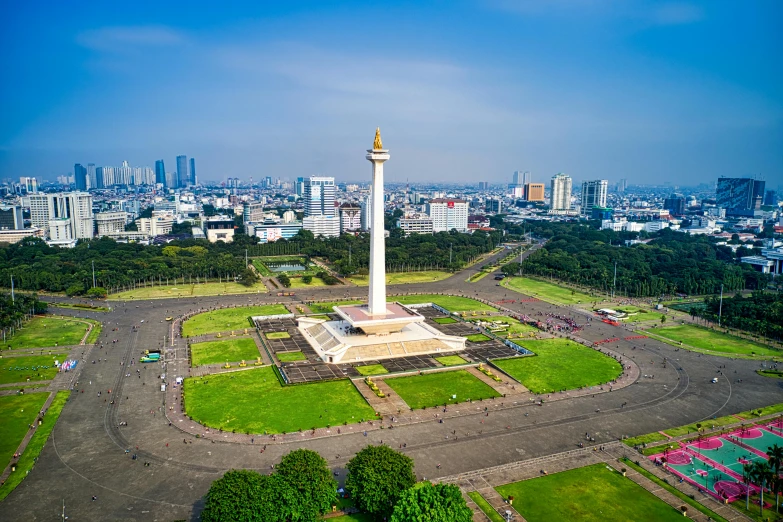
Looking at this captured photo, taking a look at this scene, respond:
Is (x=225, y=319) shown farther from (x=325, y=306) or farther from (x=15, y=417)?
(x=15, y=417)

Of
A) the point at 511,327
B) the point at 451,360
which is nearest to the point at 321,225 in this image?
the point at 511,327

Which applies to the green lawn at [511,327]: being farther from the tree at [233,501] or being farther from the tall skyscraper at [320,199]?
the tall skyscraper at [320,199]

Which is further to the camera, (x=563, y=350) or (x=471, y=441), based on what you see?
(x=563, y=350)

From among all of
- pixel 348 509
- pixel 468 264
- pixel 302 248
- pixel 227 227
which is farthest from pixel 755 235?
pixel 348 509

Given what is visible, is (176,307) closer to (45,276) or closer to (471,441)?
(45,276)

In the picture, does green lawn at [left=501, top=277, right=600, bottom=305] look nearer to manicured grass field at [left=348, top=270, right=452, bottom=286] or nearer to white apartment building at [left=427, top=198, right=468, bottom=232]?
manicured grass field at [left=348, top=270, right=452, bottom=286]

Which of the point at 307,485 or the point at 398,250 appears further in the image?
the point at 398,250
